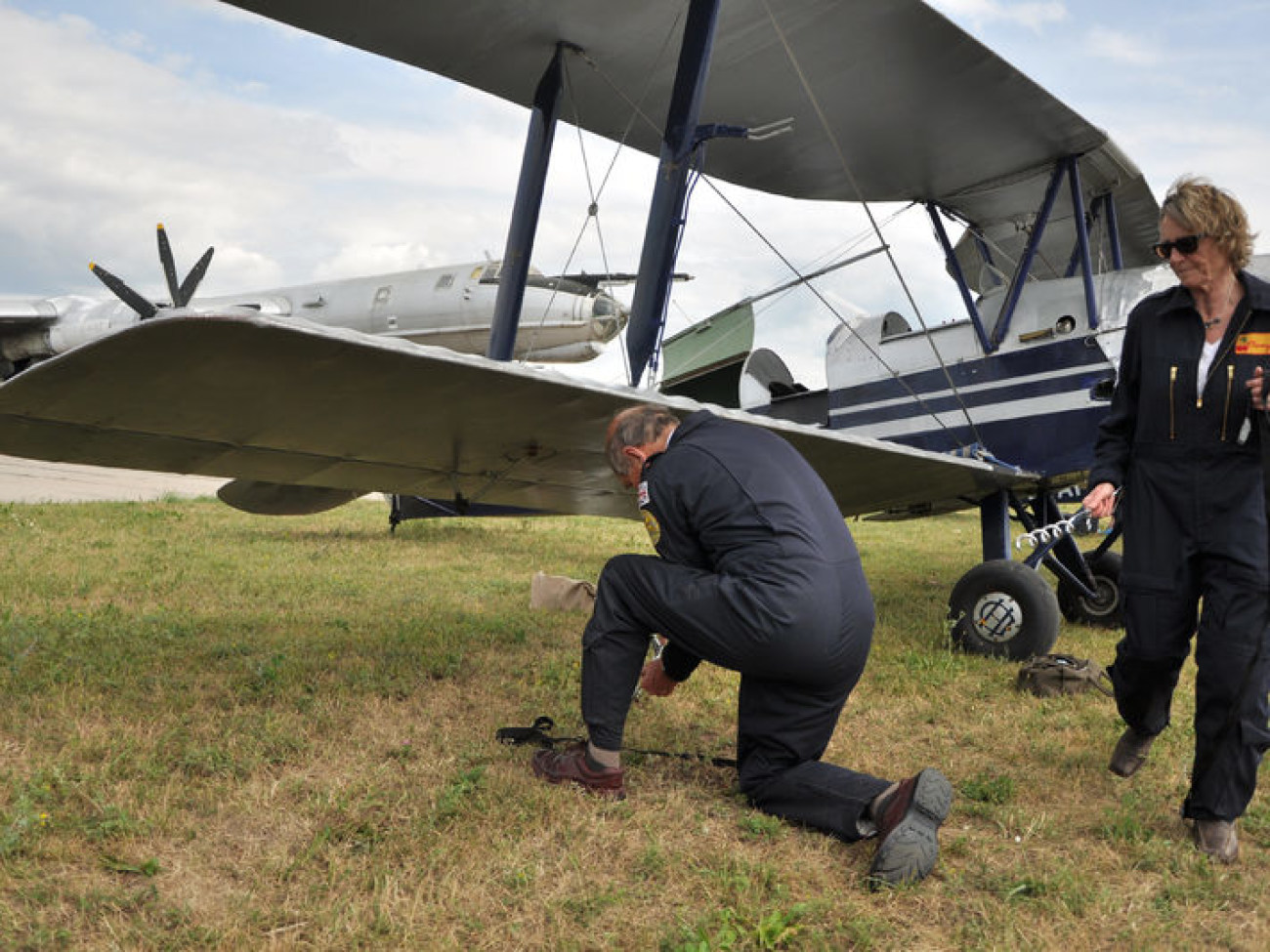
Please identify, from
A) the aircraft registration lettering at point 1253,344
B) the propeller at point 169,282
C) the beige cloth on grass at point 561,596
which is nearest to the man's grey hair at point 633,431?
the aircraft registration lettering at point 1253,344

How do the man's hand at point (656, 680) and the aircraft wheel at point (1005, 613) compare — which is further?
the aircraft wheel at point (1005, 613)

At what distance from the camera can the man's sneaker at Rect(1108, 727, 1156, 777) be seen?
2.68m

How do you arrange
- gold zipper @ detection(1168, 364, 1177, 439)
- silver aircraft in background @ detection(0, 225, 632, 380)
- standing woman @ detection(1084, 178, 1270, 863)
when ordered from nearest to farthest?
standing woman @ detection(1084, 178, 1270, 863), gold zipper @ detection(1168, 364, 1177, 439), silver aircraft in background @ detection(0, 225, 632, 380)

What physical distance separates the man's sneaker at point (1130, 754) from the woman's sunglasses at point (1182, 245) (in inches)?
57.0

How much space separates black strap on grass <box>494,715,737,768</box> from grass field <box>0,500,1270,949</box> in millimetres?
41

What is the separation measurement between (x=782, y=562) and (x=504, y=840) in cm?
100

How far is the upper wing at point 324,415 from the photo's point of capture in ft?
7.70

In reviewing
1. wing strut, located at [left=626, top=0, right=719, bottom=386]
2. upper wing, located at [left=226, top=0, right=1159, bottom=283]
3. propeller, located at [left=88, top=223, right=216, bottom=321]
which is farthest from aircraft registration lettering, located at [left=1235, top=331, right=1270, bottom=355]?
propeller, located at [left=88, top=223, right=216, bottom=321]

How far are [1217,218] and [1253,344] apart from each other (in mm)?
351

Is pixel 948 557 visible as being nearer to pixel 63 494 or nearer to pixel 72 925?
pixel 72 925

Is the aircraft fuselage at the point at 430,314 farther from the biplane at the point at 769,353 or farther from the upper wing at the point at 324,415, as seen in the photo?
the upper wing at the point at 324,415

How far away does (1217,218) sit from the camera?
2303mm

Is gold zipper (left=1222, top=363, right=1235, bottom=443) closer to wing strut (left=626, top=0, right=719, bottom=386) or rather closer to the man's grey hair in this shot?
the man's grey hair

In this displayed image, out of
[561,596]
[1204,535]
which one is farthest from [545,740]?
[561,596]
